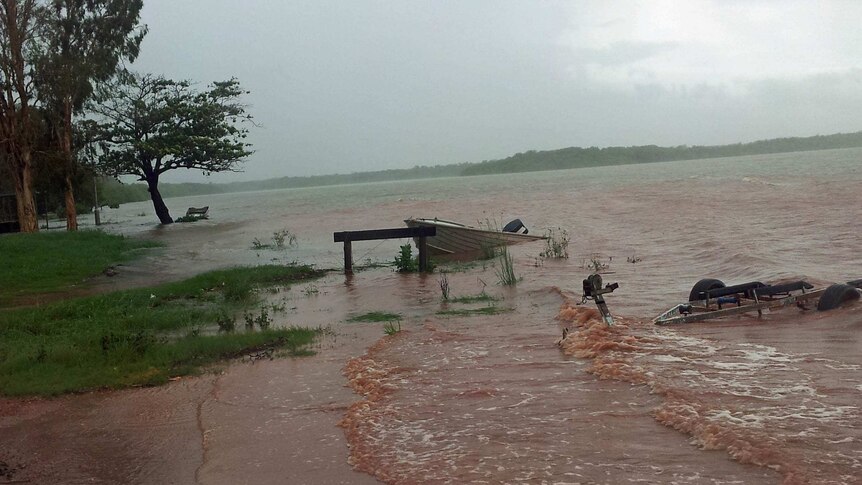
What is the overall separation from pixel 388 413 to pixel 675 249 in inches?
553

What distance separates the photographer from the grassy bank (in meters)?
7.40

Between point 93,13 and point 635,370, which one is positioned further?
point 93,13

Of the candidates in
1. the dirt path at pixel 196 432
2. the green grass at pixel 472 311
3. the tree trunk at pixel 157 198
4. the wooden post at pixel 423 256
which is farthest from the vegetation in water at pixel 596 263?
the tree trunk at pixel 157 198

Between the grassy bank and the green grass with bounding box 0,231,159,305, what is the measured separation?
312 centimetres

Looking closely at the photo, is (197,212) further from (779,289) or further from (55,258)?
(779,289)

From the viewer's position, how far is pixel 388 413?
6074 millimetres

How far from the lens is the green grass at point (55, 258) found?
15.1 metres

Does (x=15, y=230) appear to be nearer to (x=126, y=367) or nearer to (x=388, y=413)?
(x=126, y=367)

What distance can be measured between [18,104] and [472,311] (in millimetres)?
23597

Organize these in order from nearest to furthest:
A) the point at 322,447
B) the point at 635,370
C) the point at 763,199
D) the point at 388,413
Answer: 1. the point at 322,447
2. the point at 388,413
3. the point at 635,370
4. the point at 763,199

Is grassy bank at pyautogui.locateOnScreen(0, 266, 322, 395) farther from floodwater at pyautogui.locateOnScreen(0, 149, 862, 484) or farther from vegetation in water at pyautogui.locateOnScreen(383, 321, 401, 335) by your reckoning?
vegetation in water at pyautogui.locateOnScreen(383, 321, 401, 335)

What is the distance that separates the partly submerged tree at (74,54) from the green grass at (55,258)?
6.04 meters

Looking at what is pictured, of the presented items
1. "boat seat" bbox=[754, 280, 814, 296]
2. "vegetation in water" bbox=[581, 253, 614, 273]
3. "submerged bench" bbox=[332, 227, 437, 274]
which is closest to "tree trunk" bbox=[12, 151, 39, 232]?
"submerged bench" bbox=[332, 227, 437, 274]

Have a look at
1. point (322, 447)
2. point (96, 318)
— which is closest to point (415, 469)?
point (322, 447)
